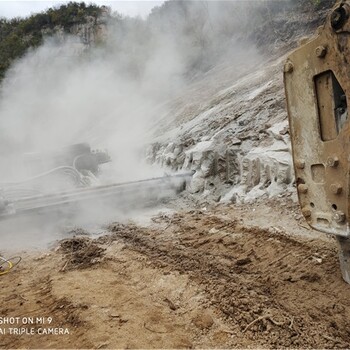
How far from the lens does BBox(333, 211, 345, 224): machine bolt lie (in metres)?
2.06

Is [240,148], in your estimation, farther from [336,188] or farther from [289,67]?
[336,188]

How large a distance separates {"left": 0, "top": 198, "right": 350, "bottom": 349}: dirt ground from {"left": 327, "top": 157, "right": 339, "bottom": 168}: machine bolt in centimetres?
97

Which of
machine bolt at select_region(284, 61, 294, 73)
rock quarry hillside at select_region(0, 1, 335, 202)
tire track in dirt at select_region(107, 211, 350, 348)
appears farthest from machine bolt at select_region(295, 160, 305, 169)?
rock quarry hillside at select_region(0, 1, 335, 202)

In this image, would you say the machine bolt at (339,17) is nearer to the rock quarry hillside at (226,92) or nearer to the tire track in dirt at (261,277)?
the tire track in dirt at (261,277)

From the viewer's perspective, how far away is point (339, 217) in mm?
2080

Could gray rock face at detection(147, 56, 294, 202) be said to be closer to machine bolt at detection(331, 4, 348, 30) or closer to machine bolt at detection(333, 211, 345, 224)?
machine bolt at detection(333, 211, 345, 224)

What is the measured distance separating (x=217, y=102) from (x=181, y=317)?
752 centimetres

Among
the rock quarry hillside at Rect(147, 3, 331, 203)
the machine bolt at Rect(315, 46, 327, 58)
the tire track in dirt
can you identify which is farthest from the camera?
the rock quarry hillside at Rect(147, 3, 331, 203)

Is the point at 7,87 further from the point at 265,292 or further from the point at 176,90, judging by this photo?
the point at 265,292

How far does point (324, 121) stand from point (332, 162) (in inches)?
10.3

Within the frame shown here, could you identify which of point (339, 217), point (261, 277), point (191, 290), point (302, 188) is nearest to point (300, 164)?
point (302, 188)

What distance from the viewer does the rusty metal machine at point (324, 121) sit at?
1.95m

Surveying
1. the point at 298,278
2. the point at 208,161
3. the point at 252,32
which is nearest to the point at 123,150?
the point at 208,161

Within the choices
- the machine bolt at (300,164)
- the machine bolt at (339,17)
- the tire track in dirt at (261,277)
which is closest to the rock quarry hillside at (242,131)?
the tire track in dirt at (261,277)
